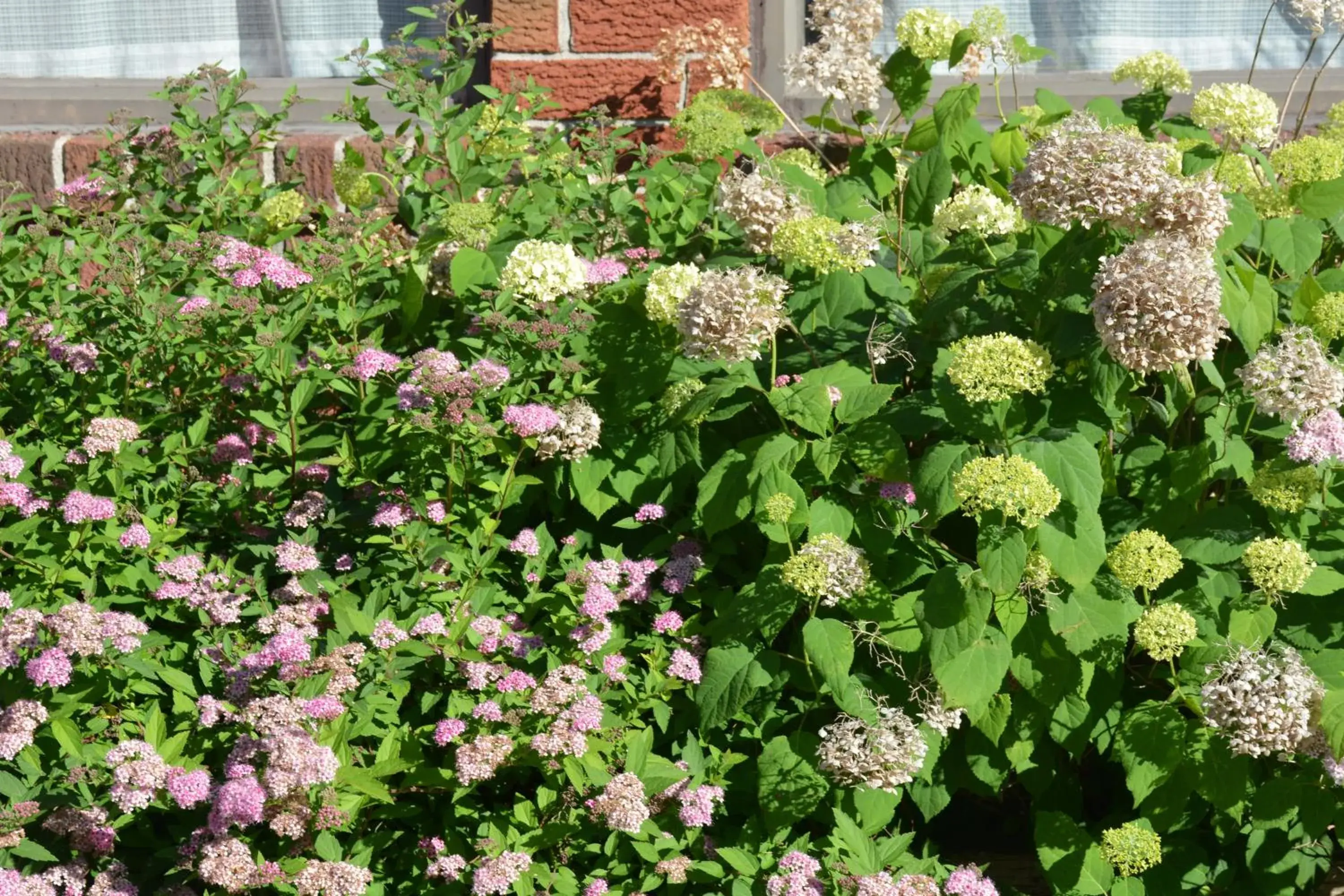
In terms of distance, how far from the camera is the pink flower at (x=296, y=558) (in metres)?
2.33

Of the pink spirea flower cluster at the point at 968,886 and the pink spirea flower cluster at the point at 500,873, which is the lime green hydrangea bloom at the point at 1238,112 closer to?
the pink spirea flower cluster at the point at 968,886

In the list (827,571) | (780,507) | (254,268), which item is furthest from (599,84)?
(827,571)

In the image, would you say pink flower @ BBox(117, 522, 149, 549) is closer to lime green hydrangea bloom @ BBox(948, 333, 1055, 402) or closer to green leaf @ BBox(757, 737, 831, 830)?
green leaf @ BBox(757, 737, 831, 830)

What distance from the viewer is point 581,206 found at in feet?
10.3

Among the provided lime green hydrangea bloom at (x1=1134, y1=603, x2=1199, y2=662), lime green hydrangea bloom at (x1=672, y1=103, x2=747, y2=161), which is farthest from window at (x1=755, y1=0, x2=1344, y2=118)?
lime green hydrangea bloom at (x1=1134, y1=603, x2=1199, y2=662)

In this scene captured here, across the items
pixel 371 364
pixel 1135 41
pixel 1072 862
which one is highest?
pixel 1135 41

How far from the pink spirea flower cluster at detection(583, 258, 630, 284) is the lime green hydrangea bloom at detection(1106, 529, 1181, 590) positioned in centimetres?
109

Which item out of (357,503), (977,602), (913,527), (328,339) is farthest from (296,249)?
(977,602)

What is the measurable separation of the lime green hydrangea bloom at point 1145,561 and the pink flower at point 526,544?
991mm

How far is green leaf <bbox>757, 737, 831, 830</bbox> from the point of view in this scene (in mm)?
2328

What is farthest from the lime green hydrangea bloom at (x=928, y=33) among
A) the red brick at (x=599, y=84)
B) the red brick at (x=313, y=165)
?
the red brick at (x=313, y=165)

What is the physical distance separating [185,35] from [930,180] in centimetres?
231

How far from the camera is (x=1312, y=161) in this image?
2.68 meters

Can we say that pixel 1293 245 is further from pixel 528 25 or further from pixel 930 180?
pixel 528 25
